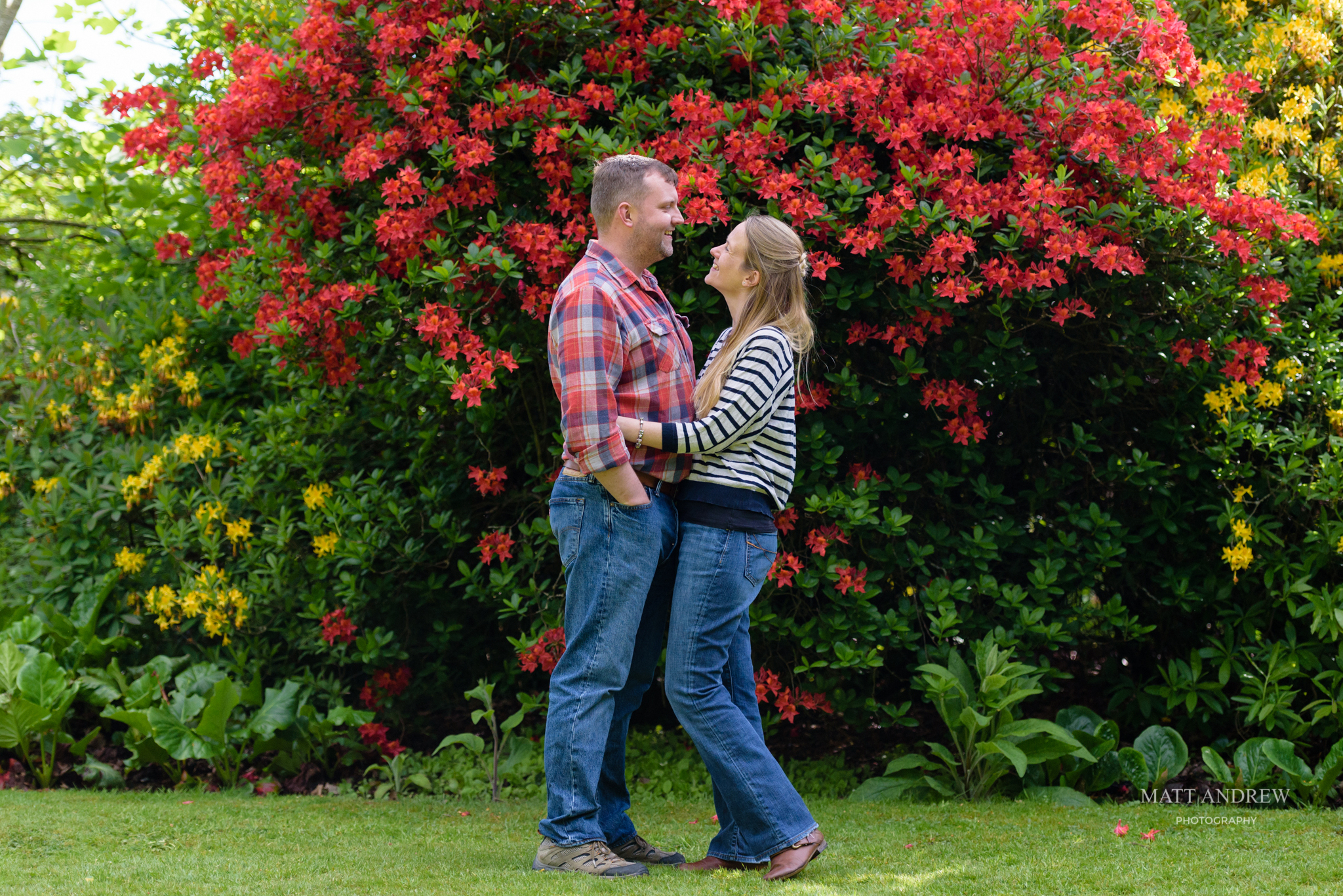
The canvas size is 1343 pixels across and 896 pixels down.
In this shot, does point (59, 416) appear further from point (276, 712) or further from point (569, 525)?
point (569, 525)

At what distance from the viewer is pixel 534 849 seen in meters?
3.47

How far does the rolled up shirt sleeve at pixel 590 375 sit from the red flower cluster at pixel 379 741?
2345 mm

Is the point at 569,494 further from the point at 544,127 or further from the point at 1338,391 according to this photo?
the point at 1338,391

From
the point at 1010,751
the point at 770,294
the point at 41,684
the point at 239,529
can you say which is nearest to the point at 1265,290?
the point at 1010,751

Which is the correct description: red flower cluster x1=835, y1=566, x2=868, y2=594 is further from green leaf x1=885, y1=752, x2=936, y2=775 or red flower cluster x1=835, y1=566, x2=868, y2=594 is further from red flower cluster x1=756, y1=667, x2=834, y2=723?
green leaf x1=885, y1=752, x2=936, y2=775

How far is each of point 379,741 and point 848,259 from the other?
2.77 metres

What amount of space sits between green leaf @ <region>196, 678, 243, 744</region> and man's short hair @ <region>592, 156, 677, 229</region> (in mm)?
2605

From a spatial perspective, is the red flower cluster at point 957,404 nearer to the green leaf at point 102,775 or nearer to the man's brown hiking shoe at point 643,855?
the man's brown hiking shoe at point 643,855

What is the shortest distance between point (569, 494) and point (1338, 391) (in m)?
3.13

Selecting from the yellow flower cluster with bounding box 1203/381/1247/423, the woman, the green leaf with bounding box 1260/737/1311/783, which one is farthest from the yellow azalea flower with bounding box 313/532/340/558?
the green leaf with bounding box 1260/737/1311/783

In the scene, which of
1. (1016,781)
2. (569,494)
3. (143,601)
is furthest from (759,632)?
(143,601)

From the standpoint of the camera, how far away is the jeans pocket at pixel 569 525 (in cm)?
298

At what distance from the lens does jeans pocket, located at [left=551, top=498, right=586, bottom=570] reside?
9.79 feet

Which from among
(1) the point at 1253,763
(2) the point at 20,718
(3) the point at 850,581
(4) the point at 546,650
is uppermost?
(3) the point at 850,581
